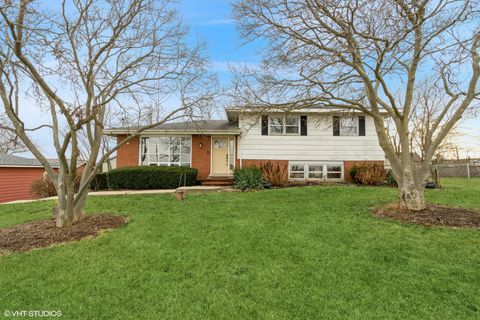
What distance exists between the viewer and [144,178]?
13336 millimetres

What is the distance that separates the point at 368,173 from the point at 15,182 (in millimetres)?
21314

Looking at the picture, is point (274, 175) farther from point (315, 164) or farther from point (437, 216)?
point (437, 216)

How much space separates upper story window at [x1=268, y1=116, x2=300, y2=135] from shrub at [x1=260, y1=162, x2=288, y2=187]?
6.36 feet

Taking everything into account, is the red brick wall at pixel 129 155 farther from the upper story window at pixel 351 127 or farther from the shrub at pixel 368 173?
the shrub at pixel 368 173

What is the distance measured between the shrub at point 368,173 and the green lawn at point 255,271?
6874 mm

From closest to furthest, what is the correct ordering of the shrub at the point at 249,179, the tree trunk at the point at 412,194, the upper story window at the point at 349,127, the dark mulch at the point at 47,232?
the dark mulch at the point at 47,232 → the tree trunk at the point at 412,194 → the shrub at the point at 249,179 → the upper story window at the point at 349,127

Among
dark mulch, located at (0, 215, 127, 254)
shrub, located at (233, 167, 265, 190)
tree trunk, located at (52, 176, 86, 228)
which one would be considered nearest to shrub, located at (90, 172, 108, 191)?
shrub, located at (233, 167, 265, 190)

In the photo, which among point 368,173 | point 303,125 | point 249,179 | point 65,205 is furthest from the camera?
point 303,125

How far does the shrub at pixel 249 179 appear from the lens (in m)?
12.3

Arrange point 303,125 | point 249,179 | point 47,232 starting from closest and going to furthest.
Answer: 1. point 47,232
2. point 249,179
3. point 303,125

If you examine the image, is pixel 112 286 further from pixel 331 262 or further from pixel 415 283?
pixel 415 283

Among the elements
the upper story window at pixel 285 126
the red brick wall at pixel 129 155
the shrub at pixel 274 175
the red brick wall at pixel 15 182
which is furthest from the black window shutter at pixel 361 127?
the red brick wall at pixel 15 182

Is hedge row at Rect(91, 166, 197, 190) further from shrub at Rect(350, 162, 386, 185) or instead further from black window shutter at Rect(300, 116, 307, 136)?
shrub at Rect(350, 162, 386, 185)

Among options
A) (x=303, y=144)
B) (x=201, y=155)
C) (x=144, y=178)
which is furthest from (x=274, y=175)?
(x=144, y=178)
